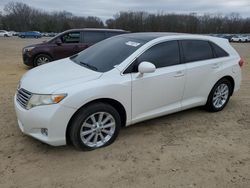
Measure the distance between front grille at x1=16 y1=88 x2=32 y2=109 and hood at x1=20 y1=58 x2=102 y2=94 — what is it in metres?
0.06

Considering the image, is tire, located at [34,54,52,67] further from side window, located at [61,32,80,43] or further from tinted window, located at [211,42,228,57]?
tinted window, located at [211,42,228,57]

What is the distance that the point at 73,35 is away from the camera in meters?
9.84

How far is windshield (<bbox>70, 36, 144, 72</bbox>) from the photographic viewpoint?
376cm

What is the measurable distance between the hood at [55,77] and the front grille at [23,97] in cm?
6

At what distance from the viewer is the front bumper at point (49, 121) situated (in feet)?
10.1

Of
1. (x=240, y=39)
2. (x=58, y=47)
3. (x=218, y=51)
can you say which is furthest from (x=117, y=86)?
(x=240, y=39)

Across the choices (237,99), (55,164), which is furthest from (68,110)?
(237,99)

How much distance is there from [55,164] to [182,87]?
7.75 ft

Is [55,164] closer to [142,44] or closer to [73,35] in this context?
[142,44]

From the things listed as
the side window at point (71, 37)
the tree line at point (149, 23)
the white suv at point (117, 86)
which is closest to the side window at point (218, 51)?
the white suv at point (117, 86)

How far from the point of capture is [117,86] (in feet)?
11.3

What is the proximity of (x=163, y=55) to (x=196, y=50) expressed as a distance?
830 millimetres

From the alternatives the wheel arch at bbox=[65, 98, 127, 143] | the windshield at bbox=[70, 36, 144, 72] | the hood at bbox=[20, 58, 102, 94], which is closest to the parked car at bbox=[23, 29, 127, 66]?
the windshield at bbox=[70, 36, 144, 72]

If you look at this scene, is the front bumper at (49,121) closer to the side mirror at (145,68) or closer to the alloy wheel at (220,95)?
the side mirror at (145,68)
